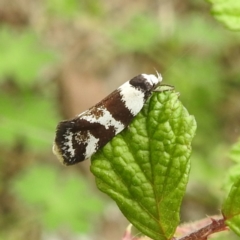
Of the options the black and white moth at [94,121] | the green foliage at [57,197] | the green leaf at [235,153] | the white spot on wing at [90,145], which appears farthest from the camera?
the green foliage at [57,197]

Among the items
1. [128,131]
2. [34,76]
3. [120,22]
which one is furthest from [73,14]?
[128,131]

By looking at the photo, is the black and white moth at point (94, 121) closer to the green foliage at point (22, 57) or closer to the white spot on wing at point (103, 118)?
the white spot on wing at point (103, 118)

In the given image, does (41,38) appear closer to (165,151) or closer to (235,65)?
(235,65)

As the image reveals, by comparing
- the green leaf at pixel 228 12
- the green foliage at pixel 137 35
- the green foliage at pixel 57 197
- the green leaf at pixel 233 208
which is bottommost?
the green leaf at pixel 233 208

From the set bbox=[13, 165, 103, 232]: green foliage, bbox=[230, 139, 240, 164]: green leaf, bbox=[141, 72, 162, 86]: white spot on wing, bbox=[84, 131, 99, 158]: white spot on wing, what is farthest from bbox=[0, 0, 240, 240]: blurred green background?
bbox=[84, 131, 99, 158]: white spot on wing

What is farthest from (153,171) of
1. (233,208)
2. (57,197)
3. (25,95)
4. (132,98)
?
(25,95)

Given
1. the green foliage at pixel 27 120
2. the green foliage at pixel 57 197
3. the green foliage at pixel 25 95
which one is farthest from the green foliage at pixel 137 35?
the green foliage at pixel 57 197
